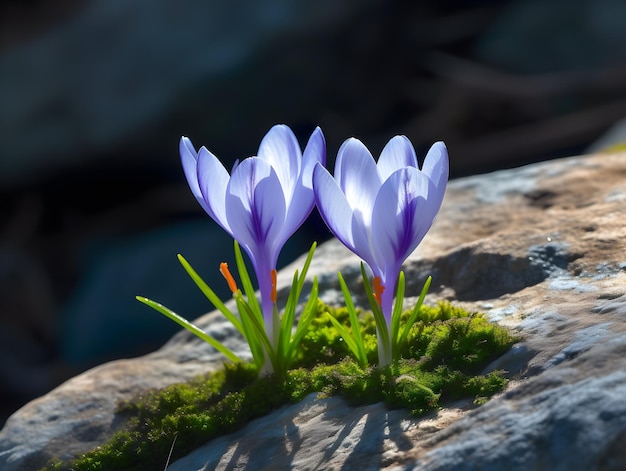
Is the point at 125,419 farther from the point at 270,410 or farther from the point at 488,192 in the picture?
the point at 488,192

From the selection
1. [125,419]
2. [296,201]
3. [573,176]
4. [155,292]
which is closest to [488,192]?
[573,176]

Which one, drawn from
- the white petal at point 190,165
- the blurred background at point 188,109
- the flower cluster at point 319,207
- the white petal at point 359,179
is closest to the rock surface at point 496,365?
the flower cluster at point 319,207

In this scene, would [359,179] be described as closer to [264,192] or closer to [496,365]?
[264,192]

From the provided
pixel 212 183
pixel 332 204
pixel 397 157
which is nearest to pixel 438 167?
pixel 397 157

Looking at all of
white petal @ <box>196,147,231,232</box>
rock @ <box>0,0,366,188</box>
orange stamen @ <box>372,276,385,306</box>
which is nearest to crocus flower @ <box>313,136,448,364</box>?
orange stamen @ <box>372,276,385,306</box>

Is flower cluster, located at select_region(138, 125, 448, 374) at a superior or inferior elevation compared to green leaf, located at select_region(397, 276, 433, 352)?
superior

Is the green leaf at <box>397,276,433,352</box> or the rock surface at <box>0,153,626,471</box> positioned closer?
the rock surface at <box>0,153,626,471</box>

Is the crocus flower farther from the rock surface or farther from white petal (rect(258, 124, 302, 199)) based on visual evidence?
the rock surface
